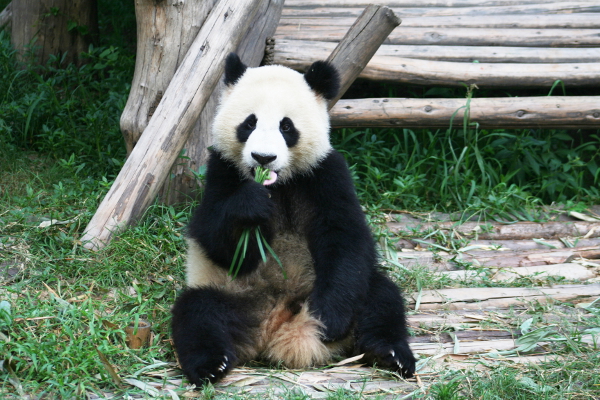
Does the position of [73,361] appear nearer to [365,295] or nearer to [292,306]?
[292,306]

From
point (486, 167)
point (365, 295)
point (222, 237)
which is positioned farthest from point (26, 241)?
point (486, 167)

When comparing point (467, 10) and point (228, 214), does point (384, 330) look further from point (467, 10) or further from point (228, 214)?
point (467, 10)

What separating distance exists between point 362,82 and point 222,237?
291 centimetres

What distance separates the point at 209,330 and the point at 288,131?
990 millimetres

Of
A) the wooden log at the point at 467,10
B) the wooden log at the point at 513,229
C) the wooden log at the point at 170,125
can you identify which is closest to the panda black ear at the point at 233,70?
the wooden log at the point at 170,125

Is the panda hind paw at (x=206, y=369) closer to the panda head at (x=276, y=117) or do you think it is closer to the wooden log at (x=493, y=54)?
the panda head at (x=276, y=117)

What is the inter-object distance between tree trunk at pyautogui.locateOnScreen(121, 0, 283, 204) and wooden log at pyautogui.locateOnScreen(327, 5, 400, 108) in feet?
2.90

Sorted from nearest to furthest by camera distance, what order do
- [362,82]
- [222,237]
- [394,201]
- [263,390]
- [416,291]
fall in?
1. [263,390]
2. [222,237]
3. [416,291]
4. [394,201]
5. [362,82]

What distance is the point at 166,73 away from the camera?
4137 mm

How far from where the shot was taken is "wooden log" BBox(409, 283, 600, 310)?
355 centimetres

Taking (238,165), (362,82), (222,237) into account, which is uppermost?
(238,165)

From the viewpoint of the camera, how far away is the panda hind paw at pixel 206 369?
2604mm

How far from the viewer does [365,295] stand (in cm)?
307

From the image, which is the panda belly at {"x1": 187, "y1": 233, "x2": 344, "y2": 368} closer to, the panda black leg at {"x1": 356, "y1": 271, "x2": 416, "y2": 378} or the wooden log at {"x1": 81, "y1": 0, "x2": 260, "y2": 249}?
the panda black leg at {"x1": 356, "y1": 271, "x2": 416, "y2": 378}
